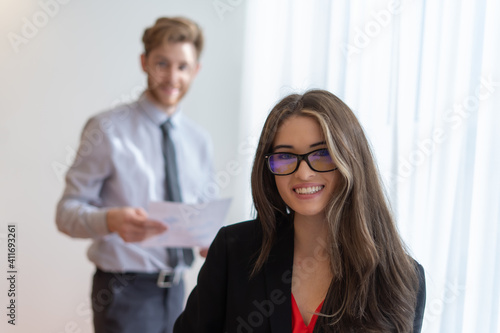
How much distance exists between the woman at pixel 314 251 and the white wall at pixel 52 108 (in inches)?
70.8

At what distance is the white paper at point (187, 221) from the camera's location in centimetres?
206

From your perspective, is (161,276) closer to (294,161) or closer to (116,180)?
(116,180)

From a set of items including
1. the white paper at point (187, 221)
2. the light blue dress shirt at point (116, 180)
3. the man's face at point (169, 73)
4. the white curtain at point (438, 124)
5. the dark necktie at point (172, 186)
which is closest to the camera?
the white curtain at point (438, 124)

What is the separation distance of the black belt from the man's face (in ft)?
2.46

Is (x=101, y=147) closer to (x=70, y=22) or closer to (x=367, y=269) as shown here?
(x=70, y=22)

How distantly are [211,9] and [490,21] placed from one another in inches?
77.8

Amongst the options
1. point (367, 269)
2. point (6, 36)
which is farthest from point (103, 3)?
point (367, 269)

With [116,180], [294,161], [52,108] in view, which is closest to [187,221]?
[116,180]

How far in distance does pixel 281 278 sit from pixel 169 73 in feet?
4.56

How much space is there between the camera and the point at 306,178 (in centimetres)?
125

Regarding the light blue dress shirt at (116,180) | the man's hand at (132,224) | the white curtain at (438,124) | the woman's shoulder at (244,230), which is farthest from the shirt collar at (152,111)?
the woman's shoulder at (244,230)

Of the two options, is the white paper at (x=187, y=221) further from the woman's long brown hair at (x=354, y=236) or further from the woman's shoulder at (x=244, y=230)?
the woman's long brown hair at (x=354, y=236)

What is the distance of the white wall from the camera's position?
277cm

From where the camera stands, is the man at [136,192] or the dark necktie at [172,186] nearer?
the man at [136,192]
